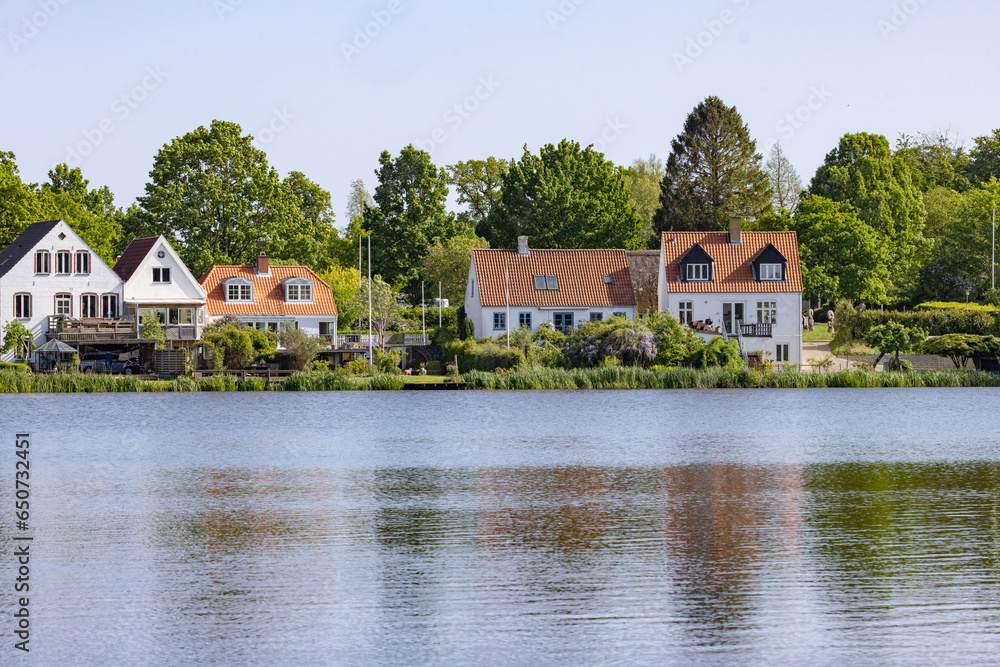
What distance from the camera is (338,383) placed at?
60.9 metres

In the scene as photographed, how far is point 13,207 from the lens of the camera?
7638cm

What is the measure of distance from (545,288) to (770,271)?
45.9 feet

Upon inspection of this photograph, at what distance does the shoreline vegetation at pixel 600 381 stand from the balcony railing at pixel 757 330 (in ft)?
34.5

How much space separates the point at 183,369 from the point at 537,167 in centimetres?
3720

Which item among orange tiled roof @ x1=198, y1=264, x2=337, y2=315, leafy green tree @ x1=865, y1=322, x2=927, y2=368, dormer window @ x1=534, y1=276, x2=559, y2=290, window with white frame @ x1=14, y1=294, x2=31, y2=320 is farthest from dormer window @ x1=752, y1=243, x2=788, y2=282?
window with white frame @ x1=14, y1=294, x2=31, y2=320

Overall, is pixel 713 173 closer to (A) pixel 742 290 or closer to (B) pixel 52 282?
(A) pixel 742 290

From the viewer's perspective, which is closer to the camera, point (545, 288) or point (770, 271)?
point (770, 271)

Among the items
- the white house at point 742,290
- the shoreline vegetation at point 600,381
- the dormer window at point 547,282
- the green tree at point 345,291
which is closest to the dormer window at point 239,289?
the green tree at point 345,291

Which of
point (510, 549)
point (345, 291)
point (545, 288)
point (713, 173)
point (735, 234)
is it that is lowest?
point (510, 549)

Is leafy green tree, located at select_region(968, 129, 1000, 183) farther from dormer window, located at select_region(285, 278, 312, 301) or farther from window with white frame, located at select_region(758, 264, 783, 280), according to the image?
dormer window, located at select_region(285, 278, 312, 301)

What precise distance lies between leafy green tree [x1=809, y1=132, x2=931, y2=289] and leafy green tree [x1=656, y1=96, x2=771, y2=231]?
19.1 feet

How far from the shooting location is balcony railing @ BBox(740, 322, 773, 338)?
72438 mm

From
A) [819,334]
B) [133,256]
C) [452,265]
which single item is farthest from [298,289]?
[819,334]

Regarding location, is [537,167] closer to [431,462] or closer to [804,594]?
[431,462]
